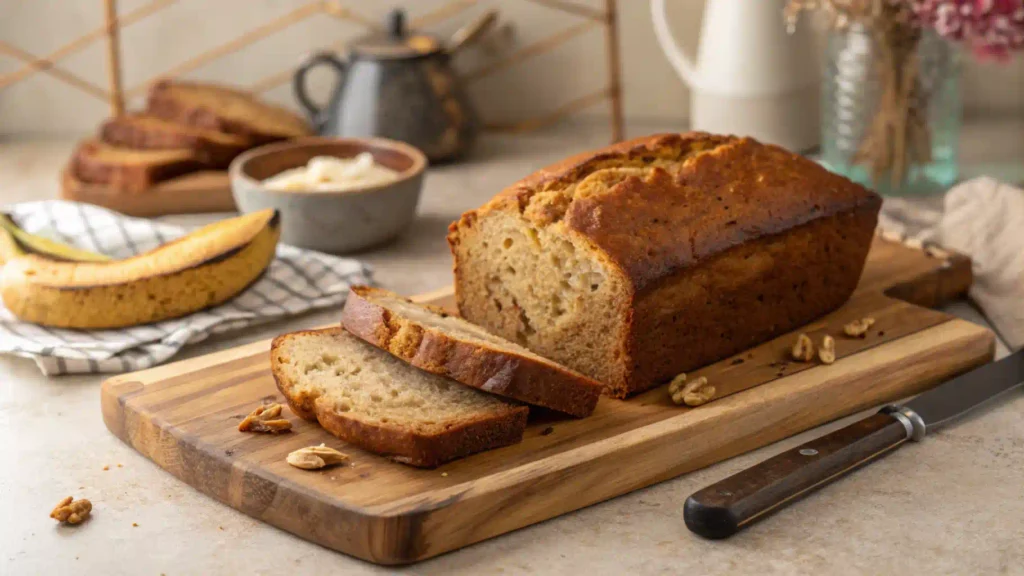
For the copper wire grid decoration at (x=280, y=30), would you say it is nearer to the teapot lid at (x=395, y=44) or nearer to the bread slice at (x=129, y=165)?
the teapot lid at (x=395, y=44)

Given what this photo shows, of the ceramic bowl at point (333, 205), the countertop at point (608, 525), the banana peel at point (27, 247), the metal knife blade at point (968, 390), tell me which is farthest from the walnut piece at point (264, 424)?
the metal knife blade at point (968, 390)

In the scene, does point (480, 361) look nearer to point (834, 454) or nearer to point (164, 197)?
point (834, 454)

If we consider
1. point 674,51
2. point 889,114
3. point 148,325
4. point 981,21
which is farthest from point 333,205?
point 981,21

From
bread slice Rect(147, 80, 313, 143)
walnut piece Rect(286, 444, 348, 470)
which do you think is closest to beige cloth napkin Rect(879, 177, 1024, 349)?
walnut piece Rect(286, 444, 348, 470)

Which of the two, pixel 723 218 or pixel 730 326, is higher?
pixel 723 218

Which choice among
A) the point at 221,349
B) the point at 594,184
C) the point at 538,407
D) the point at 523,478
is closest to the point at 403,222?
the point at 221,349

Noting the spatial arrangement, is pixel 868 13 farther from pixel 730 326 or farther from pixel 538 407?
→ pixel 538 407
